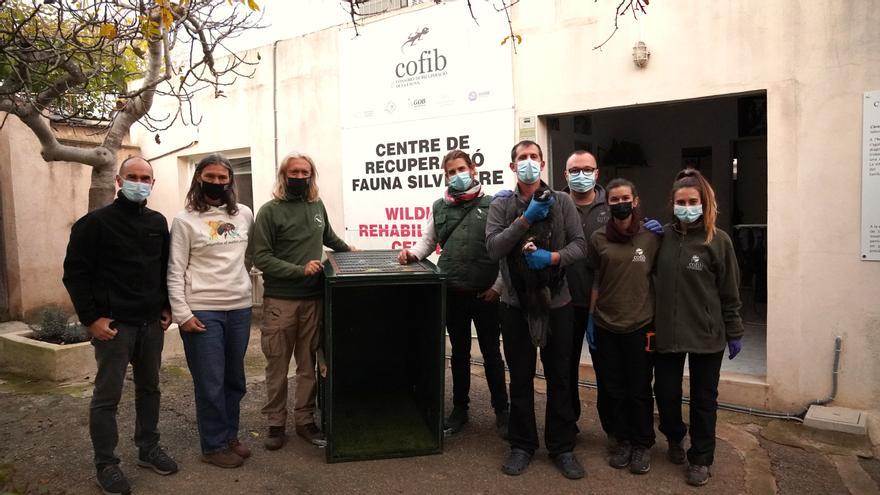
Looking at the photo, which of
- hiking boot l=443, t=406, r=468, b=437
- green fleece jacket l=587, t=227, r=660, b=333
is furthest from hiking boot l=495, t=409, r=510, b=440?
green fleece jacket l=587, t=227, r=660, b=333

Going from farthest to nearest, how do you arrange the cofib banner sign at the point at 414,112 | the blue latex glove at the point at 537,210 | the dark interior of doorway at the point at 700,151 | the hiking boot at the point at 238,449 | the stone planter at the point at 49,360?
the dark interior of doorway at the point at 700,151 < the cofib banner sign at the point at 414,112 < the stone planter at the point at 49,360 < the hiking boot at the point at 238,449 < the blue latex glove at the point at 537,210

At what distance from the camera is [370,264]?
3918mm

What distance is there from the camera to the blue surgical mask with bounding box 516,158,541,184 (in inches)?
137

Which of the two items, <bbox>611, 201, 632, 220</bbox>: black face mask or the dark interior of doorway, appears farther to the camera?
the dark interior of doorway

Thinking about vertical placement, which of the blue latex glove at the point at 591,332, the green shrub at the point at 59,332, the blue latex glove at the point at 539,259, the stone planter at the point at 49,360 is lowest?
the stone planter at the point at 49,360

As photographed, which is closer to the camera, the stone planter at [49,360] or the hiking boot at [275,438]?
the hiking boot at [275,438]

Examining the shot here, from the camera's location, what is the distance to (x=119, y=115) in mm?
5660

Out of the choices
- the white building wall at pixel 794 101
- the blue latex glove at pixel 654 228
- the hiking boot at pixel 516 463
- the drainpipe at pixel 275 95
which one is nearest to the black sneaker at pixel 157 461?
the hiking boot at pixel 516 463

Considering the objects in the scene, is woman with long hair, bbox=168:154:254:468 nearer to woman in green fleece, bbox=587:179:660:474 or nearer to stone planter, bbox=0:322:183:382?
woman in green fleece, bbox=587:179:660:474

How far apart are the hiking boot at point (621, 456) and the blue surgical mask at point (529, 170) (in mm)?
1686

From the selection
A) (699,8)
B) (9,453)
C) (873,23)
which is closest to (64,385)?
(9,453)

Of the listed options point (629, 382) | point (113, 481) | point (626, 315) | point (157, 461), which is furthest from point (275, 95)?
point (629, 382)

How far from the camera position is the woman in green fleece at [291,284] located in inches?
151

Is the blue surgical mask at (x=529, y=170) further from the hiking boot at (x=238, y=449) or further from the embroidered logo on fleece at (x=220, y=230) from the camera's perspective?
the hiking boot at (x=238, y=449)
